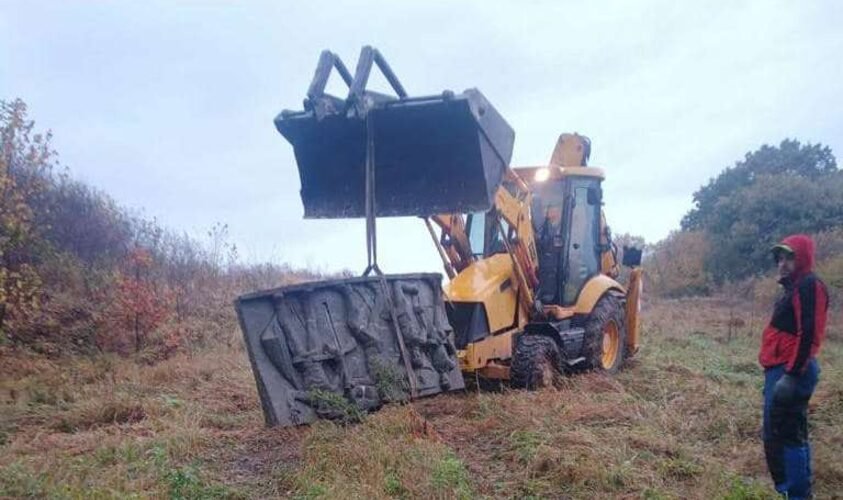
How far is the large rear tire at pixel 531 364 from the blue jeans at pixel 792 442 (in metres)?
2.61

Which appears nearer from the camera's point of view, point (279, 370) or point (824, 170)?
point (279, 370)

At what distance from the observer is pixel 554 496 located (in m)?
4.43

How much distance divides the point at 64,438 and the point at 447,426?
3.30 meters

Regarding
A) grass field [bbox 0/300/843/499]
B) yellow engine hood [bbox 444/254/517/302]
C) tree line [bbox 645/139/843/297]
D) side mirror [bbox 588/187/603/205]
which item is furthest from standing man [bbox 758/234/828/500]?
tree line [bbox 645/139/843/297]

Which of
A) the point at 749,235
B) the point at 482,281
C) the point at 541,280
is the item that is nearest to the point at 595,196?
the point at 541,280

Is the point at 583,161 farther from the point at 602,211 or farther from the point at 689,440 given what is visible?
the point at 689,440

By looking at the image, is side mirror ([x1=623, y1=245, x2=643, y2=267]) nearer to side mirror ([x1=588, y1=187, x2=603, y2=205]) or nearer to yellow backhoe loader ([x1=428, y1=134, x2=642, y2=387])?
yellow backhoe loader ([x1=428, y1=134, x2=642, y2=387])

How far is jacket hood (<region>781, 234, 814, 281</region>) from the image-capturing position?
452 centimetres

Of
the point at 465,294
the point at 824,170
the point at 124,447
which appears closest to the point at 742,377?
the point at 465,294

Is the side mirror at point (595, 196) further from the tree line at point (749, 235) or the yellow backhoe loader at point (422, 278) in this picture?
the tree line at point (749, 235)

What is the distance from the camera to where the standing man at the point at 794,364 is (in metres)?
4.37

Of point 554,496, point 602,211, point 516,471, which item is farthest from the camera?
point 602,211

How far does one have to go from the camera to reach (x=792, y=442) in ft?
14.6

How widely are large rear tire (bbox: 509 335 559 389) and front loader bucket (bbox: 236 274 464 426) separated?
0.99 metres
